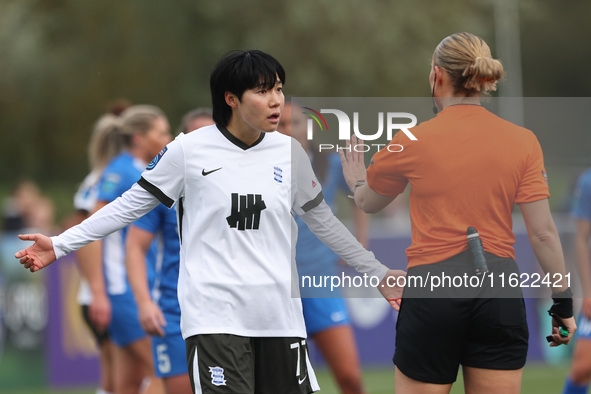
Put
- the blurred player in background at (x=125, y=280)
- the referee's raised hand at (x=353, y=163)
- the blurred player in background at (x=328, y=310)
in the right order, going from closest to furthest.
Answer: the referee's raised hand at (x=353, y=163) → the blurred player in background at (x=328, y=310) → the blurred player in background at (x=125, y=280)

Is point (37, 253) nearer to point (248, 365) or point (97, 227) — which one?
point (97, 227)

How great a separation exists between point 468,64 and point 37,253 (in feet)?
6.68

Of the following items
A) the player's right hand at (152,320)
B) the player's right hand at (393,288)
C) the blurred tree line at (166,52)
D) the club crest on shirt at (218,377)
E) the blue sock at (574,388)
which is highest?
the blurred tree line at (166,52)

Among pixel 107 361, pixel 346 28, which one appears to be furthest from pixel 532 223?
pixel 346 28

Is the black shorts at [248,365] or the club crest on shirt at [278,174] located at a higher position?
the club crest on shirt at [278,174]

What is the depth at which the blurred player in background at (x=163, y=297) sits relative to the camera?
5.53 m

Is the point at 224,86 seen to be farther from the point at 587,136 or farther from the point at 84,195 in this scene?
the point at 84,195

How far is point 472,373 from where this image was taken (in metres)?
4.02

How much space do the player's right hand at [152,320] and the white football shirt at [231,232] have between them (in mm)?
1230

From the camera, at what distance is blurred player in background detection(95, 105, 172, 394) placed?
6.55 meters

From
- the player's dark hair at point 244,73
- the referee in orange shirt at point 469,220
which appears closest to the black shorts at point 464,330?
the referee in orange shirt at point 469,220

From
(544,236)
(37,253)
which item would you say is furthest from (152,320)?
(544,236)

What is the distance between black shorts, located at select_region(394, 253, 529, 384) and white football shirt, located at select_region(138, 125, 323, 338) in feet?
1.91

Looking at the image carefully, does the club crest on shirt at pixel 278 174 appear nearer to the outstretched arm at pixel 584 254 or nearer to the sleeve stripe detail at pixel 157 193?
the sleeve stripe detail at pixel 157 193
